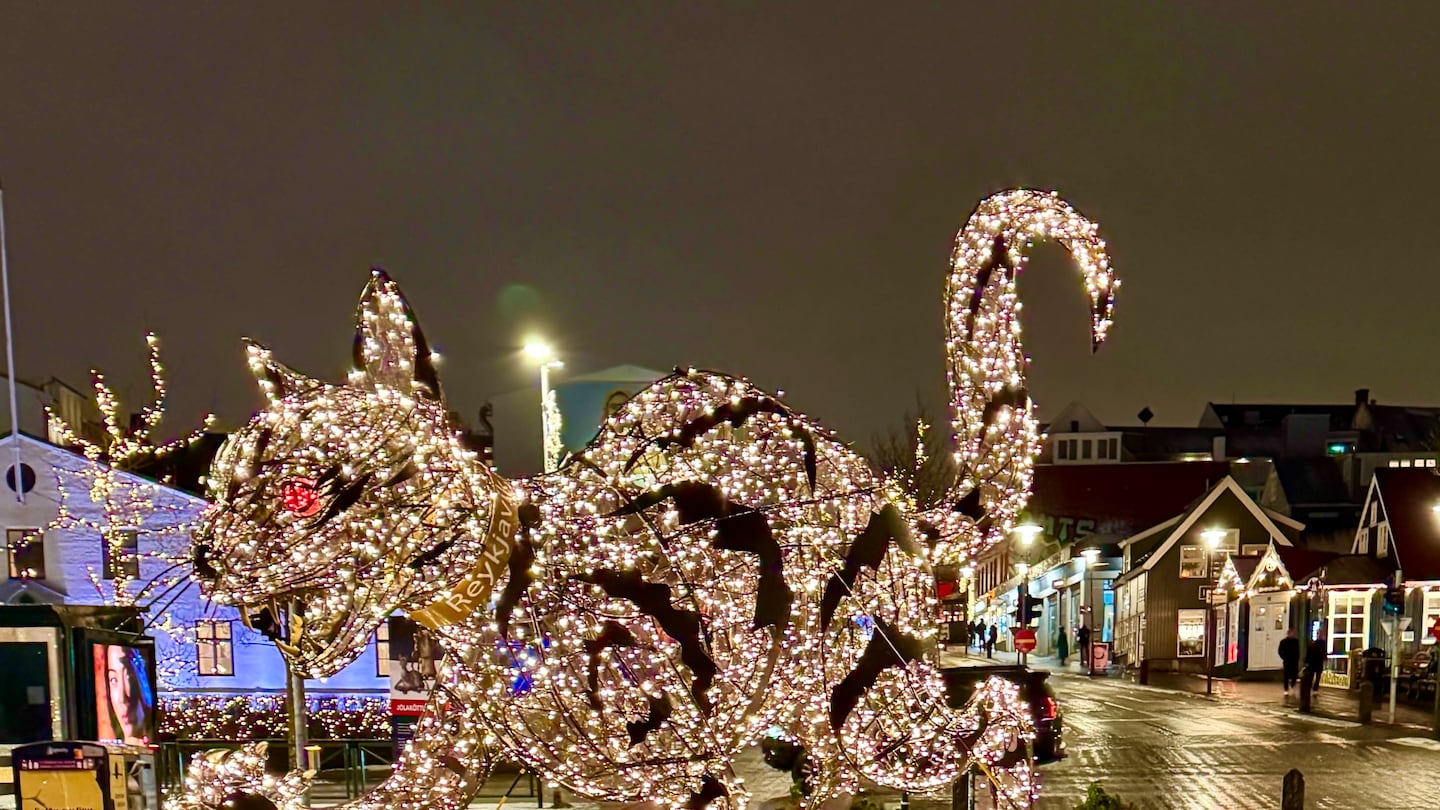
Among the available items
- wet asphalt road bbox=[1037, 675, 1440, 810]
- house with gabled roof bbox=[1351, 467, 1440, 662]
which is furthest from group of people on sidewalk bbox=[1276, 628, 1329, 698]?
house with gabled roof bbox=[1351, 467, 1440, 662]

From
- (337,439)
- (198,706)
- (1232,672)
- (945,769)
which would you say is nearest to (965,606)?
(1232,672)

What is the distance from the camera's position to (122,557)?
10555 millimetres

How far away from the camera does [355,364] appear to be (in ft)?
10.6

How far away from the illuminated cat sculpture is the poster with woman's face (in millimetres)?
5155

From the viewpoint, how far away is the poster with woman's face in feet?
24.2

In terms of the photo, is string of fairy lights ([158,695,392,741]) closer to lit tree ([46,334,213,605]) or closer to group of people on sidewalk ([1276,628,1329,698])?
lit tree ([46,334,213,605])

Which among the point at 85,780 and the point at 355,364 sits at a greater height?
the point at 355,364

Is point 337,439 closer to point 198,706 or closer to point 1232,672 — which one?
point 198,706

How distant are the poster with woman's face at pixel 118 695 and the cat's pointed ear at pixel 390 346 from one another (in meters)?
6.05

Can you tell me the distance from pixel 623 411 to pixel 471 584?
93cm

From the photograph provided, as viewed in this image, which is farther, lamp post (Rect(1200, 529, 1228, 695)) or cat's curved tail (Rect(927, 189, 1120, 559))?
lamp post (Rect(1200, 529, 1228, 695))

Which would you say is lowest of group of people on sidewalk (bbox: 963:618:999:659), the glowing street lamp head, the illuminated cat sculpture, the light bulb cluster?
group of people on sidewalk (bbox: 963:618:999:659)

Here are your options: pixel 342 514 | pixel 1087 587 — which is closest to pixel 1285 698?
pixel 1087 587

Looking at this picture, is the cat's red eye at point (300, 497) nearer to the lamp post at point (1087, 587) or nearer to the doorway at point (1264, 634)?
the doorway at point (1264, 634)
